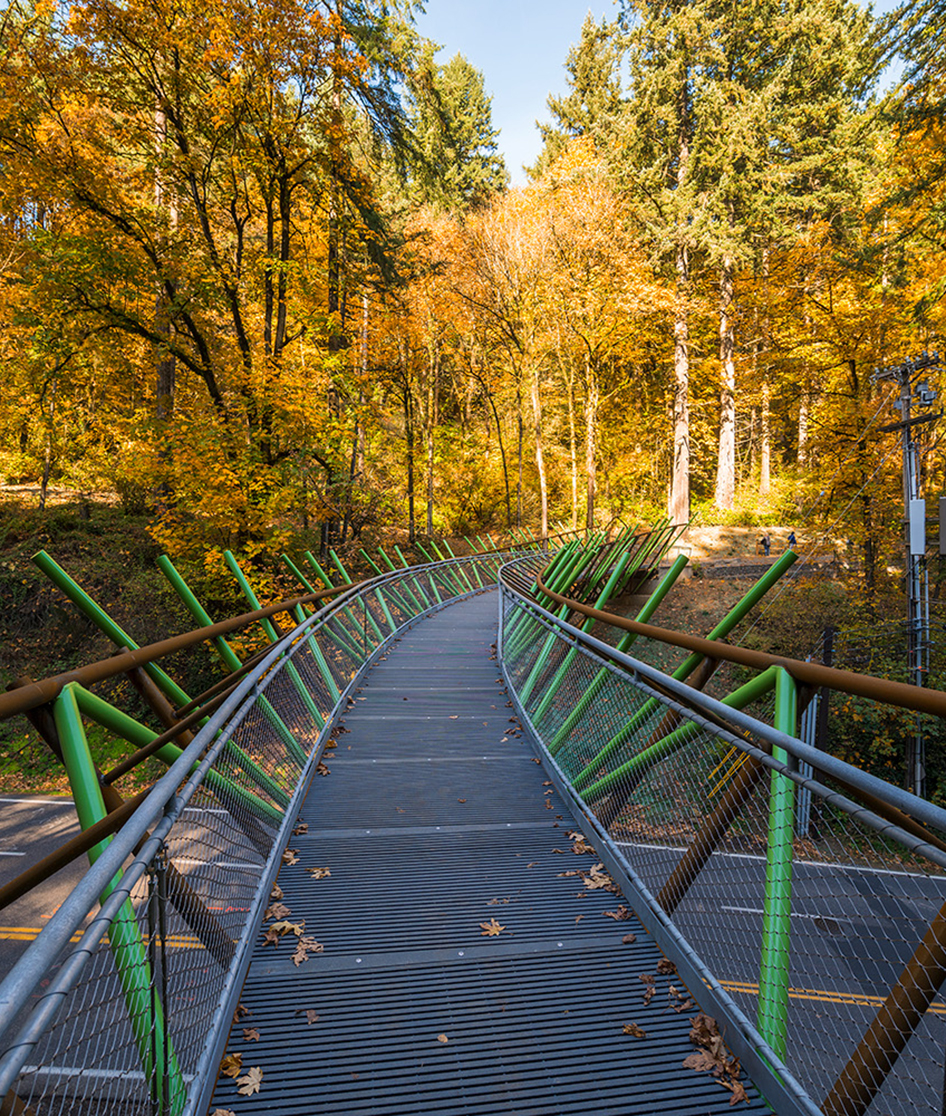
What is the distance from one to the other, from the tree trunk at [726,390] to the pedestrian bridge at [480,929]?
881 inches

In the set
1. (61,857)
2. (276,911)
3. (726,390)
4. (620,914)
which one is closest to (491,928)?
(620,914)

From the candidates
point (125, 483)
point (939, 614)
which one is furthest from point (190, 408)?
point (939, 614)

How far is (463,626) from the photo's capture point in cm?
1326

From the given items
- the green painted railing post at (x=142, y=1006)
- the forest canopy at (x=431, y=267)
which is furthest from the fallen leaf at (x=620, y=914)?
the forest canopy at (x=431, y=267)

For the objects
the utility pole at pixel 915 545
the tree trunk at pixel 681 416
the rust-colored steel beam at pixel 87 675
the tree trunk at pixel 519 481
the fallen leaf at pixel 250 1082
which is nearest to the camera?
the rust-colored steel beam at pixel 87 675

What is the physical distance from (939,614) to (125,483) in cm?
2188

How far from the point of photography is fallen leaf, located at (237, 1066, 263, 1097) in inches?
88.2

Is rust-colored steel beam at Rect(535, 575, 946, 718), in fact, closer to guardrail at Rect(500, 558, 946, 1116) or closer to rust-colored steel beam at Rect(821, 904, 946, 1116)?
guardrail at Rect(500, 558, 946, 1116)

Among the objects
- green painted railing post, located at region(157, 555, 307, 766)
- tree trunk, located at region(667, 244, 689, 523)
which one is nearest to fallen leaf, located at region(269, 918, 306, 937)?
green painted railing post, located at region(157, 555, 307, 766)

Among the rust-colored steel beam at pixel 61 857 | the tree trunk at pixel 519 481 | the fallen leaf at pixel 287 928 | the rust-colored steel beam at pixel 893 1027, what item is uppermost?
the tree trunk at pixel 519 481

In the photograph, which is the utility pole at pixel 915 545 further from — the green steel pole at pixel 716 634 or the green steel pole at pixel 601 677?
the green steel pole at pixel 716 634

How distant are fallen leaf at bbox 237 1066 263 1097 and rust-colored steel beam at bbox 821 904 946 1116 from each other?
1.96 m

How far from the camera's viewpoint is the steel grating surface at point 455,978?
2246 mm

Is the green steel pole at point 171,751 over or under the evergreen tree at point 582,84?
under
